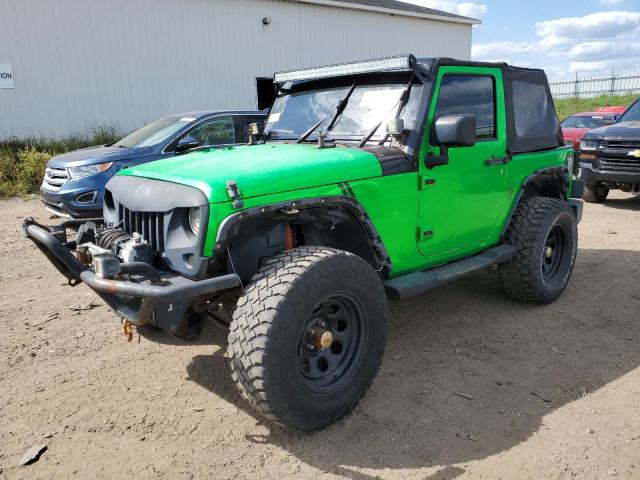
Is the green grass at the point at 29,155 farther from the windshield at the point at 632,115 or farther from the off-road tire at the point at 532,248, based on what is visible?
the windshield at the point at 632,115

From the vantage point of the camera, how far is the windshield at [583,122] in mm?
14641

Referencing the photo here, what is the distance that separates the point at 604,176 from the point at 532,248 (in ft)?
18.3

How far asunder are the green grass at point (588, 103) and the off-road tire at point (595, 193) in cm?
2132

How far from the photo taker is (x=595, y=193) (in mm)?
9812

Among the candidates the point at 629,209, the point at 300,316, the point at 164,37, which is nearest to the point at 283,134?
the point at 300,316

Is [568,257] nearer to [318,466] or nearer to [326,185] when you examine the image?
[326,185]

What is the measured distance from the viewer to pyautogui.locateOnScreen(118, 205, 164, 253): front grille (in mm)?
3037

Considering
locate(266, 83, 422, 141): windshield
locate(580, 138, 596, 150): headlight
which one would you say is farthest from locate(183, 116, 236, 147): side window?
locate(580, 138, 596, 150): headlight

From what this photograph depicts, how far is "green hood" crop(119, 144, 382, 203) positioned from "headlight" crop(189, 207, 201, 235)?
130mm

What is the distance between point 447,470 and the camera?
2.69 meters

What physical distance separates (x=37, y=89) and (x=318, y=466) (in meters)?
13.1

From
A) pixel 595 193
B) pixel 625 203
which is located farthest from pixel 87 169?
pixel 625 203

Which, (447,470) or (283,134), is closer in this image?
(447,470)

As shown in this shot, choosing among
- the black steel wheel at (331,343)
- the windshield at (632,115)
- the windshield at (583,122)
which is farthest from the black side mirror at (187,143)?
the windshield at (583,122)
